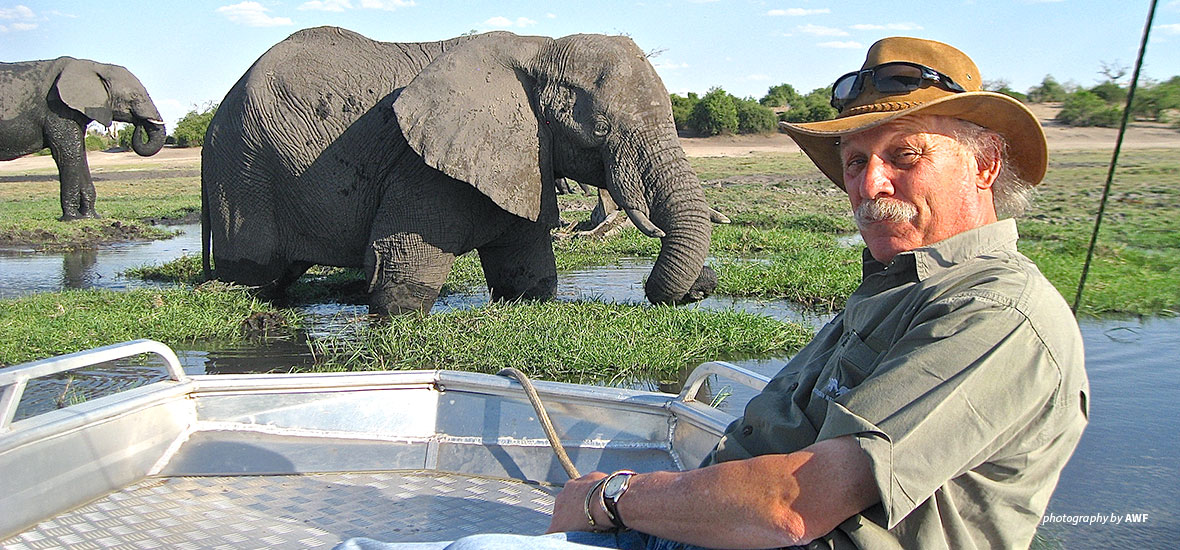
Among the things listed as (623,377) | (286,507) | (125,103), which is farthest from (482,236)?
(125,103)

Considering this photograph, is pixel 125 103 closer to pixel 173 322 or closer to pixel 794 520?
pixel 173 322

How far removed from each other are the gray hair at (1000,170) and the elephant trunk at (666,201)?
15.1 feet

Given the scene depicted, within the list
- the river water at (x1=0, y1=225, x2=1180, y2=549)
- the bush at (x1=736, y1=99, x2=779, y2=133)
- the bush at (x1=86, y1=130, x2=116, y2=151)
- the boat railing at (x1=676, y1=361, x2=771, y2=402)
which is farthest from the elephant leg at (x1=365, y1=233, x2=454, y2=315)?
the bush at (x1=86, y1=130, x2=116, y2=151)

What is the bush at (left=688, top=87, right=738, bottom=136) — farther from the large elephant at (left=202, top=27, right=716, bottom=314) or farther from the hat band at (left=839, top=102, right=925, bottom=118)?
the hat band at (left=839, top=102, right=925, bottom=118)

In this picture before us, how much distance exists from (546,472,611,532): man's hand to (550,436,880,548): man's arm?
0.25ft

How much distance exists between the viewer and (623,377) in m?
6.18

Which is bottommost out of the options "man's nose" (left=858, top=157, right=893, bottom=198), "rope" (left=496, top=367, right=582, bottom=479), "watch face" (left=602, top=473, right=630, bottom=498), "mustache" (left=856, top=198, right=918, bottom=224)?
"rope" (left=496, top=367, right=582, bottom=479)

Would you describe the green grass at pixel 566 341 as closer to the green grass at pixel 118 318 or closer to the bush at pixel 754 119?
the green grass at pixel 118 318

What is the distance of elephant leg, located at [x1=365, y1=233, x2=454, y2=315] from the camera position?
7387 mm

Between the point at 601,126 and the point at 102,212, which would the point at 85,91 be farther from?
the point at 601,126

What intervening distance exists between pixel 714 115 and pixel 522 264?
28.2 meters

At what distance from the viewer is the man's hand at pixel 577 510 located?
2.14 meters

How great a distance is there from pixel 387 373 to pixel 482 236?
163 inches

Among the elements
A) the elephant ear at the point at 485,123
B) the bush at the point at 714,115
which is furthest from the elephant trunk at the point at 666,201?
the bush at the point at 714,115
